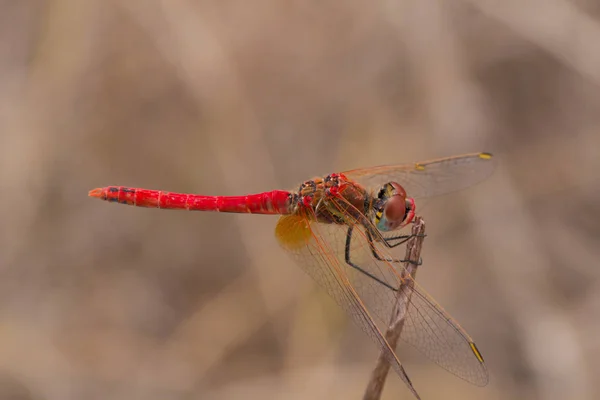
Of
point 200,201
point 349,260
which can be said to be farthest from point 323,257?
point 200,201

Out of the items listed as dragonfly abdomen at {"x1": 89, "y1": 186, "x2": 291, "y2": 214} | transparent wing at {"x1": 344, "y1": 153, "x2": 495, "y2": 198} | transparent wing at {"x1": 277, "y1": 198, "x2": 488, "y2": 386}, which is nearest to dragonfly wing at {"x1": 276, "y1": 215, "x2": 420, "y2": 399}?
transparent wing at {"x1": 277, "y1": 198, "x2": 488, "y2": 386}

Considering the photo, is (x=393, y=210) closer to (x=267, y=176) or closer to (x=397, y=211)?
(x=397, y=211)

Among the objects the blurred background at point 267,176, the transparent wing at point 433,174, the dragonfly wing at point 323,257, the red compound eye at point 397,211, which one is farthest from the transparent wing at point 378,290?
the blurred background at point 267,176

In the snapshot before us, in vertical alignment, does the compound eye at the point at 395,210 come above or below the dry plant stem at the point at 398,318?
above

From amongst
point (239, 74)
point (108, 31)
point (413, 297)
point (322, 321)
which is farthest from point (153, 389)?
point (108, 31)

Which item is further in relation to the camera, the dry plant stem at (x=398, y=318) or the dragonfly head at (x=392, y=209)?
the dragonfly head at (x=392, y=209)

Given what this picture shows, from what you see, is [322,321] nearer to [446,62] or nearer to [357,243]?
[357,243]

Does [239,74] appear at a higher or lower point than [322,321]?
higher

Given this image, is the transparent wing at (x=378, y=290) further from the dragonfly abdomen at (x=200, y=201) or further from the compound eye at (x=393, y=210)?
the dragonfly abdomen at (x=200, y=201)
